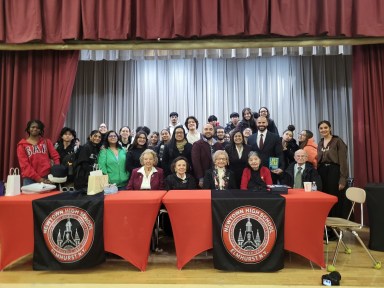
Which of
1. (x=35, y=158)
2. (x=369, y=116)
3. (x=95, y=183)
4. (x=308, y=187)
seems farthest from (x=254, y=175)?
(x=35, y=158)

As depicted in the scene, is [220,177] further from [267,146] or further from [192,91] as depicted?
[192,91]

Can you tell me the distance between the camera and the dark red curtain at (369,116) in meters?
4.30

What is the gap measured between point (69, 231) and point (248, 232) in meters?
1.51

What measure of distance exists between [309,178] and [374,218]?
772mm

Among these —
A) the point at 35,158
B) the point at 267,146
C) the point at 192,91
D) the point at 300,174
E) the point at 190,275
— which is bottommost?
the point at 190,275

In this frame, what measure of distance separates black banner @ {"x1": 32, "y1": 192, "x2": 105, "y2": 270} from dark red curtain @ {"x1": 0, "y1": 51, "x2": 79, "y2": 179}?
199 centimetres

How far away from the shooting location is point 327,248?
326 centimetres

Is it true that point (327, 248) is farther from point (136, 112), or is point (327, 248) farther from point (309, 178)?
point (136, 112)

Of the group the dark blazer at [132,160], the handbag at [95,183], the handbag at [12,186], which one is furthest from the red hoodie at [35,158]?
the handbag at [95,183]

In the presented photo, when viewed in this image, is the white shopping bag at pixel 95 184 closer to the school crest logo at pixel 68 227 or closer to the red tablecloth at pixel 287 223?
the school crest logo at pixel 68 227

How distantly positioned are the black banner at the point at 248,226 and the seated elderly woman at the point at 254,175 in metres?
0.63

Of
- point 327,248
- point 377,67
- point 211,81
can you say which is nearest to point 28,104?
point 211,81

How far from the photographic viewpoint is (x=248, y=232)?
2627mm

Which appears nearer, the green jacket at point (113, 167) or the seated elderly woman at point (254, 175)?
the seated elderly woman at point (254, 175)
